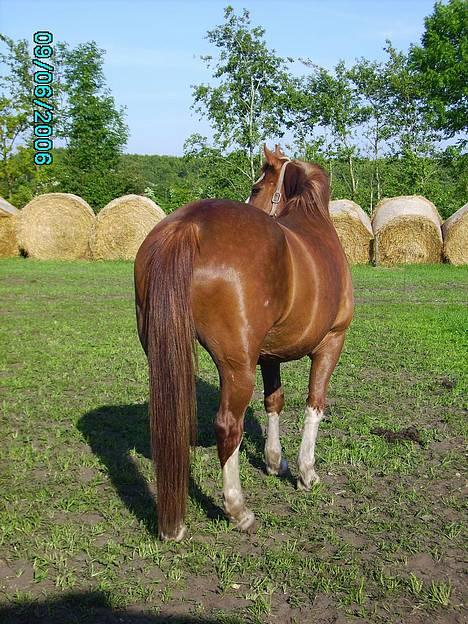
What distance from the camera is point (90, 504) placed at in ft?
11.8

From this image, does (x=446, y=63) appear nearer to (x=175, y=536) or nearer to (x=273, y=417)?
(x=273, y=417)

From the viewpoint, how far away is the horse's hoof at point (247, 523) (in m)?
3.27

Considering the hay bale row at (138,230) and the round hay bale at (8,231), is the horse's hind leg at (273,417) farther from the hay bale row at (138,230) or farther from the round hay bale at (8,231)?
the round hay bale at (8,231)

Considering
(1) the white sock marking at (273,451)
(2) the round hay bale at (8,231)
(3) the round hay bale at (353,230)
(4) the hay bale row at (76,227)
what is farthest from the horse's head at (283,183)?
(2) the round hay bale at (8,231)

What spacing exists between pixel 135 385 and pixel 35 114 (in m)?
29.9

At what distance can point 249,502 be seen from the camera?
367cm

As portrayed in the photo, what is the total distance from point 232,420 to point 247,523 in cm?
62

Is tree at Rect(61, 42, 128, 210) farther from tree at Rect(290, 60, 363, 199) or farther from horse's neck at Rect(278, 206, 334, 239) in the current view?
horse's neck at Rect(278, 206, 334, 239)

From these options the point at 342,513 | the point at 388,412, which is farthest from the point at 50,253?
the point at 342,513

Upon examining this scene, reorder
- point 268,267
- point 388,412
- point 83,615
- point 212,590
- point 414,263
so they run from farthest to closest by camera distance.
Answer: point 414,263, point 388,412, point 268,267, point 212,590, point 83,615

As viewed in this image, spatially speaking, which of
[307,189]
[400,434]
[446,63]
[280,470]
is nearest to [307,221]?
[307,189]

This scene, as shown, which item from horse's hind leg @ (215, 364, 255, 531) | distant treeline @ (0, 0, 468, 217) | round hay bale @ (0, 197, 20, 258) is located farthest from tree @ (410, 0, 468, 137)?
horse's hind leg @ (215, 364, 255, 531)

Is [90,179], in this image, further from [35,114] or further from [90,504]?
[90,504]

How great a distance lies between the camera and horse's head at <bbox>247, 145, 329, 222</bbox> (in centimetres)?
417
